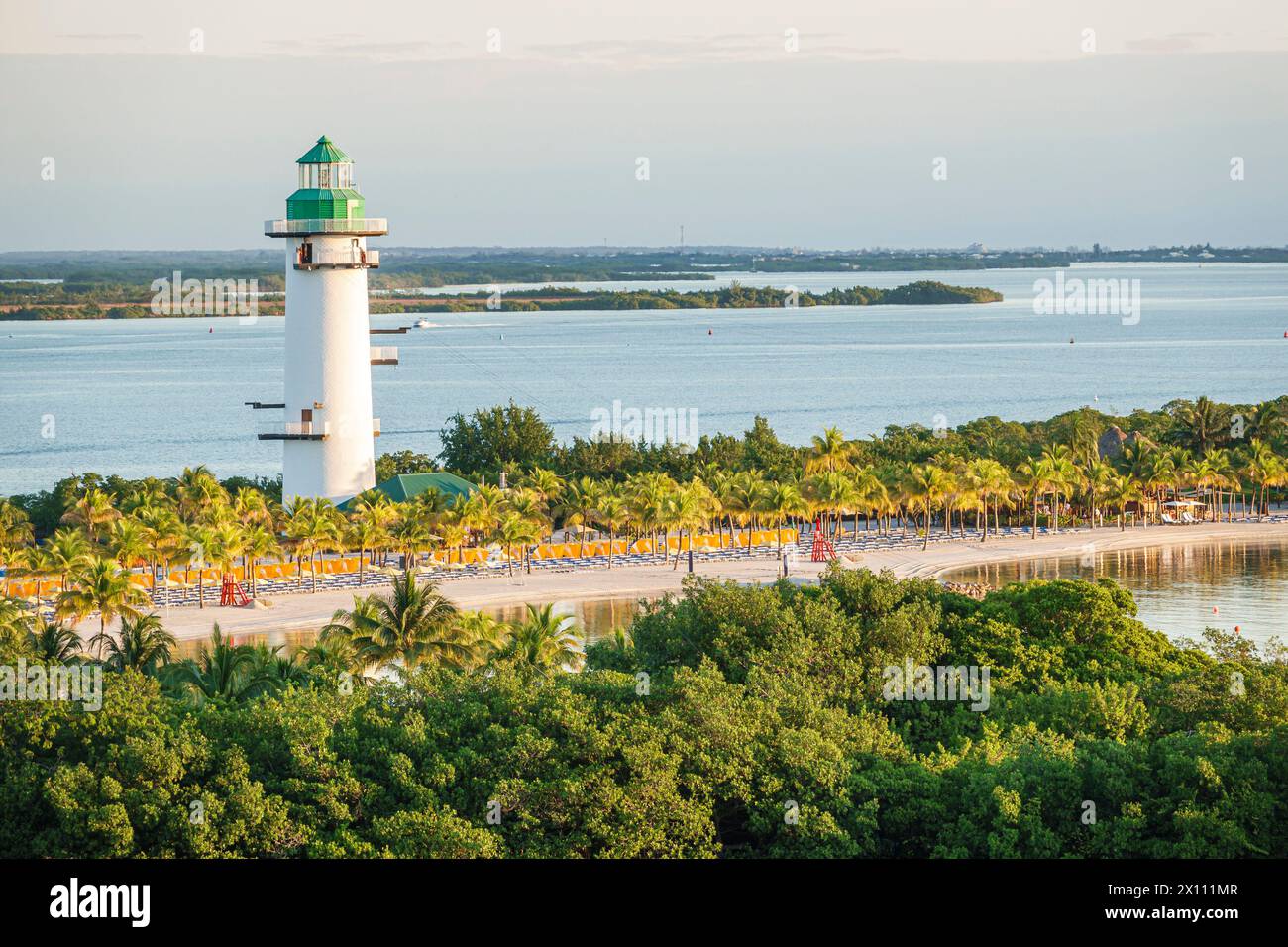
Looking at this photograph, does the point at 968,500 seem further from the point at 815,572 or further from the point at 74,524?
the point at 74,524

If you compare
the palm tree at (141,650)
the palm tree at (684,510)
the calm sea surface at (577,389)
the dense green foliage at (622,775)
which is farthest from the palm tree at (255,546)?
the calm sea surface at (577,389)

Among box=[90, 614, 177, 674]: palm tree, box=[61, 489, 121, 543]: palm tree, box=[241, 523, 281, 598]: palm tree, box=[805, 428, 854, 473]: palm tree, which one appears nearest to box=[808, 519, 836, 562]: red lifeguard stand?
box=[805, 428, 854, 473]: palm tree

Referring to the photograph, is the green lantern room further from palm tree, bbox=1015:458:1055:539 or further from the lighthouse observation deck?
palm tree, bbox=1015:458:1055:539

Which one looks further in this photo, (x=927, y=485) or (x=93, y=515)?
(x=927, y=485)

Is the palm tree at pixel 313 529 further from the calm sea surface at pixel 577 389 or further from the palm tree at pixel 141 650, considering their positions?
the calm sea surface at pixel 577 389

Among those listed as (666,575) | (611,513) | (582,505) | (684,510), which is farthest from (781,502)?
(582,505)

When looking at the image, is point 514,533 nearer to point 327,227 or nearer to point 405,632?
point 327,227
